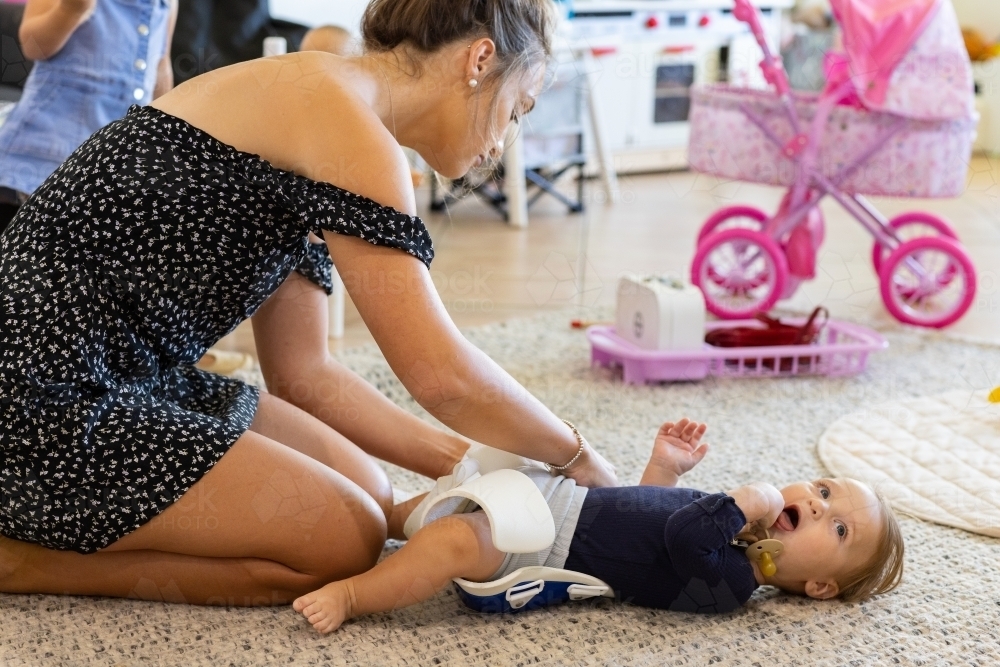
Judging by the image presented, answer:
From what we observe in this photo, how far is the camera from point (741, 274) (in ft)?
6.48

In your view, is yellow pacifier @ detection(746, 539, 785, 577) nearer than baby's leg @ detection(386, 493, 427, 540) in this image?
Yes

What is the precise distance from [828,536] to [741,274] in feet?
3.61

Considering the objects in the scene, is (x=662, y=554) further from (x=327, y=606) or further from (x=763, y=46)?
(x=763, y=46)

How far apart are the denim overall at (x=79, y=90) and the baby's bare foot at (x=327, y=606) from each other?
0.78 metres

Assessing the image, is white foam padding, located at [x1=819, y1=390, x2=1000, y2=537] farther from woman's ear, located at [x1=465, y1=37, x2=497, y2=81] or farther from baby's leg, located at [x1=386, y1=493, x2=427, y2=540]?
woman's ear, located at [x1=465, y1=37, x2=497, y2=81]

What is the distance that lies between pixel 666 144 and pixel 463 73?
9.34 feet

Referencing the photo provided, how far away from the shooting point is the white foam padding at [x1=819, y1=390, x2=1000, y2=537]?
1.17 m

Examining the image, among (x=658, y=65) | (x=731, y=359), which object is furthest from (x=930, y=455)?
(x=658, y=65)

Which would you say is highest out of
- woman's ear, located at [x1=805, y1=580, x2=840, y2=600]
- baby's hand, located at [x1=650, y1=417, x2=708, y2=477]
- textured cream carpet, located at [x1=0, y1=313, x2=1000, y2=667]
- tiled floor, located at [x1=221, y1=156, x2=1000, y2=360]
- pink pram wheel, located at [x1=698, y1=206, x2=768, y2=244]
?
pink pram wheel, located at [x1=698, y1=206, x2=768, y2=244]

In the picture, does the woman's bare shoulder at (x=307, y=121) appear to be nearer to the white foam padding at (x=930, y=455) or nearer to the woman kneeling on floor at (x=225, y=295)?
the woman kneeling on floor at (x=225, y=295)

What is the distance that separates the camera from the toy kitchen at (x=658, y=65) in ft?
11.0

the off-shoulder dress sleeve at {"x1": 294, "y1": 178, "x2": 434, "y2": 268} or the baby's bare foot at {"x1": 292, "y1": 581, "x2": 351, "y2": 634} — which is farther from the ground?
the off-shoulder dress sleeve at {"x1": 294, "y1": 178, "x2": 434, "y2": 268}

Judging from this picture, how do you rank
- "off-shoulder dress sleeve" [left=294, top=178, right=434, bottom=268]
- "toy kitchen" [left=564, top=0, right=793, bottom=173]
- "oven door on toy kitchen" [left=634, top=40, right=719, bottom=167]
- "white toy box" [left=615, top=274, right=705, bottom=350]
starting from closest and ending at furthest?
1. "off-shoulder dress sleeve" [left=294, top=178, right=434, bottom=268]
2. "white toy box" [left=615, top=274, right=705, bottom=350]
3. "toy kitchen" [left=564, top=0, right=793, bottom=173]
4. "oven door on toy kitchen" [left=634, top=40, right=719, bottom=167]

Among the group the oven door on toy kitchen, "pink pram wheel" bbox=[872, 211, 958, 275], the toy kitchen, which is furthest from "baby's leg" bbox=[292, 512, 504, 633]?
the oven door on toy kitchen
